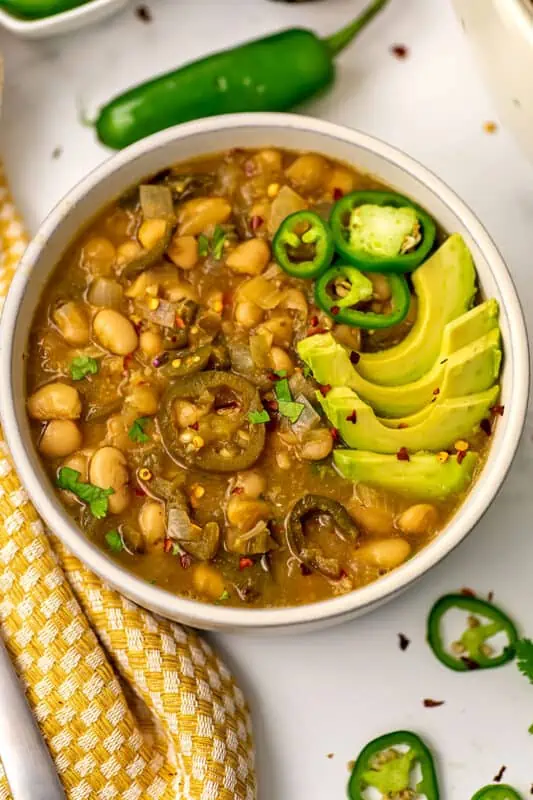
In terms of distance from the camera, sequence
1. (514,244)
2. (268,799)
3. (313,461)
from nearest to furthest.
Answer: (313,461) → (268,799) → (514,244)

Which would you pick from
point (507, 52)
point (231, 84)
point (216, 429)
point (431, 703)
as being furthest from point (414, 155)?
point (431, 703)

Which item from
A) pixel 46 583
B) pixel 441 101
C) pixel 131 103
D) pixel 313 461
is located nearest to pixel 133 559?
pixel 46 583

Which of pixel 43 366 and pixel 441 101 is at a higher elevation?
pixel 441 101

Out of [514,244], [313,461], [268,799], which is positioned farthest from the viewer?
[514,244]

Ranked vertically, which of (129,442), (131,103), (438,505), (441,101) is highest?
(131,103)

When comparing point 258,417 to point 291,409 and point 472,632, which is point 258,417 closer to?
point 291,409

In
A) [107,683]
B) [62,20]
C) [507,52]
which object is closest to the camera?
[507,52]

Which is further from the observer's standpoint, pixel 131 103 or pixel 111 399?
pixel 131 103

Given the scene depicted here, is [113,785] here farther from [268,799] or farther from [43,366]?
[43,366]
